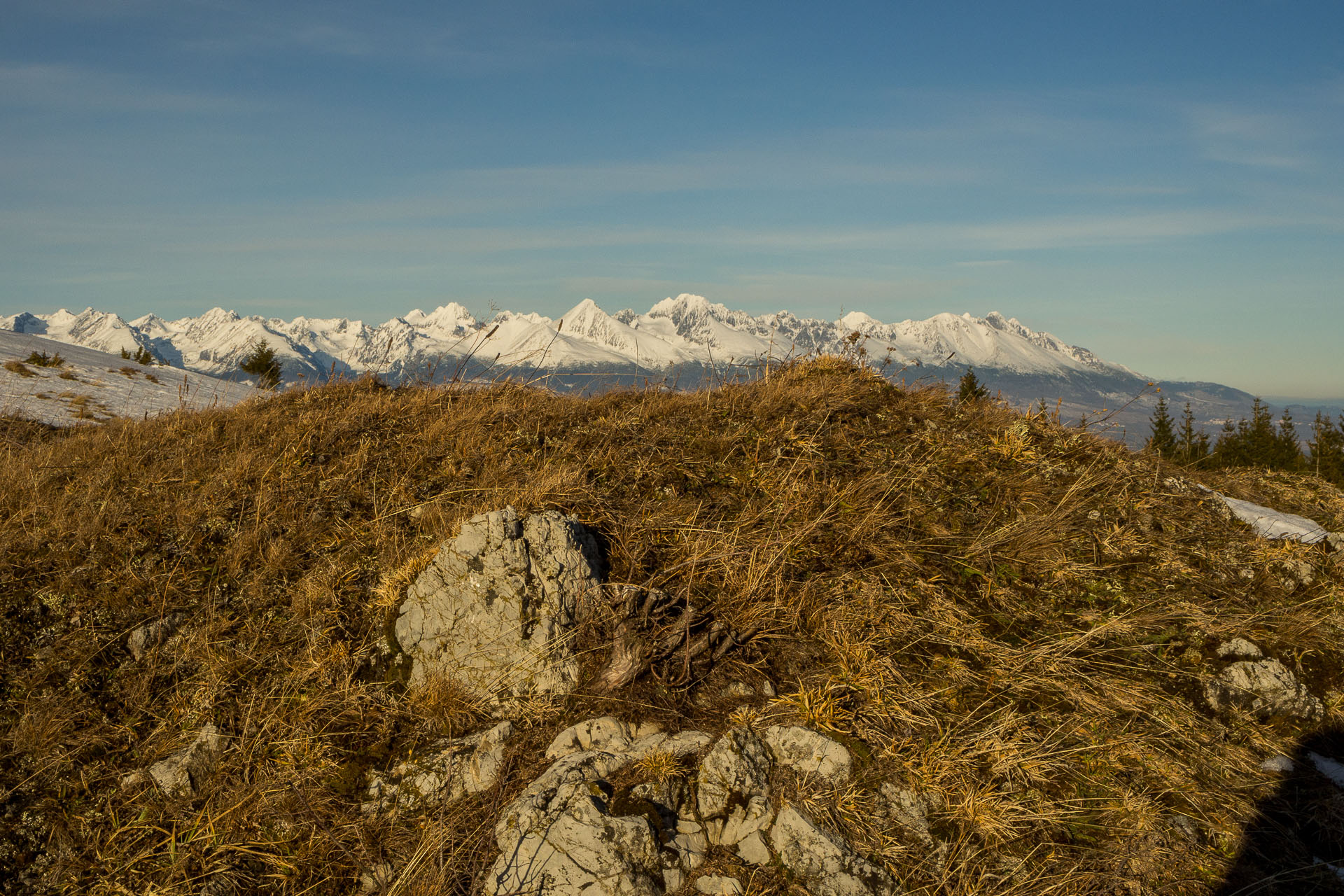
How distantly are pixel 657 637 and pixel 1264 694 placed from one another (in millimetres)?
3694

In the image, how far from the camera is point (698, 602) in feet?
13.6

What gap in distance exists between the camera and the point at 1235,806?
11.0 feet

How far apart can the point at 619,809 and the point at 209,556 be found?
3380 millimetres

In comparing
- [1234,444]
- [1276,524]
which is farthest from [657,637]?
[1234,444]

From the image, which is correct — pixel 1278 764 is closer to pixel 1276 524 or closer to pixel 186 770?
pixel 1276 524

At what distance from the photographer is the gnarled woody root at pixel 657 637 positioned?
3734 mm

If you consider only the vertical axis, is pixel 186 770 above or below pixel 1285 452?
above

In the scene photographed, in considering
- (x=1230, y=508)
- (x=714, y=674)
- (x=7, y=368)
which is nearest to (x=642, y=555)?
(x=714, y=674)

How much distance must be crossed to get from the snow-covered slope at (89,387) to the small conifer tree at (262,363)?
1.07 ft

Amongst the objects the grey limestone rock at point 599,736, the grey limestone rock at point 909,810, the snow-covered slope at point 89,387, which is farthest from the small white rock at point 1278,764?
the snow-covered slope at point 89,387

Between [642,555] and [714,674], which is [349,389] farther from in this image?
[714,674]

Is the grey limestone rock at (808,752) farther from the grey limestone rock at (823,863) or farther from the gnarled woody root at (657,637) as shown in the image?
the gnarled woody root at (657,637)

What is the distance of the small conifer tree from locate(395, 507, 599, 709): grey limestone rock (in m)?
Answer: 5.37

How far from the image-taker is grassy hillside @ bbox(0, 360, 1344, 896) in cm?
309
